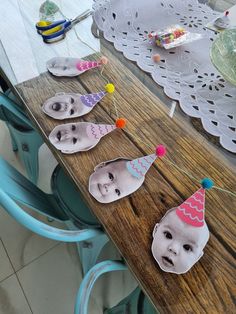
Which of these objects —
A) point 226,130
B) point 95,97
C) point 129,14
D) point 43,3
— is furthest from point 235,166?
point 43,3

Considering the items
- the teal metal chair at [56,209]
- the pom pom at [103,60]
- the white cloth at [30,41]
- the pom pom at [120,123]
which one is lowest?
the teal metal chair at [56,209]

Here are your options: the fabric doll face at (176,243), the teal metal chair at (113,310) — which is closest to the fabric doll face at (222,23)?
the fabric doll face at (176,243)

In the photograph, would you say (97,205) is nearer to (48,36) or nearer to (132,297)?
(132,297)

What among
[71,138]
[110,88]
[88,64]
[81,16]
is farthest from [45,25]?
[71,138]

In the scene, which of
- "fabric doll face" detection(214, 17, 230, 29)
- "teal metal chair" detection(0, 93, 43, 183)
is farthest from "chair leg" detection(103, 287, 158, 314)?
"fabric doll face" detection(214, 17, 230, 29)

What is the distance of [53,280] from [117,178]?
2.39 feet

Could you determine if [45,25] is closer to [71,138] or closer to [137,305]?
[71,138]

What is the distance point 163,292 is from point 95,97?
1.54 feet

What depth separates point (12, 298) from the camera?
101 centimetres

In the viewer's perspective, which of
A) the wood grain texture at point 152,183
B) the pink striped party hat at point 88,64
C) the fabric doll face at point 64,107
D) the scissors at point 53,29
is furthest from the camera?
the scissors at point 53,29

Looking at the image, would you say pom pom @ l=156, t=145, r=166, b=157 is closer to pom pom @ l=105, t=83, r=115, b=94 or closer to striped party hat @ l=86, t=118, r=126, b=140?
striped party hat @ l=86, t=118, r=126, b=140

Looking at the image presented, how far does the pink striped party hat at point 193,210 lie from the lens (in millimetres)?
Result: 474

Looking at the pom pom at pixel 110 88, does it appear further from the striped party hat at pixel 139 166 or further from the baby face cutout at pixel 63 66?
the striped party hat at pixel 139 166

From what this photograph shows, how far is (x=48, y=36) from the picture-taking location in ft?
2.83
